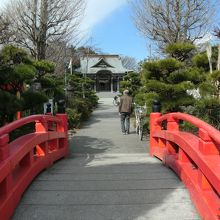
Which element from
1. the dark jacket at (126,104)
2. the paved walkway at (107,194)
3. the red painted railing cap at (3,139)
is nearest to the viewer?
the red painted railing cap at (3,139)

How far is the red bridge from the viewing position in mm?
3711

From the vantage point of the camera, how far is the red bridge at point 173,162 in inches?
146

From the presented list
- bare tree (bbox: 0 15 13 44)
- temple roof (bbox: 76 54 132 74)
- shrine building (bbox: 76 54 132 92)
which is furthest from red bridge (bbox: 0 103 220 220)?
shrine building (bbox: 76 54 132 92)

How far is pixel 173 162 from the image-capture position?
586cm

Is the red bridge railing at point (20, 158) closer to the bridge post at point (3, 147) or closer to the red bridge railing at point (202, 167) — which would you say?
the bridge post at point (3, 147)

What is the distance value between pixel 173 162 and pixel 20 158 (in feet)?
7.96

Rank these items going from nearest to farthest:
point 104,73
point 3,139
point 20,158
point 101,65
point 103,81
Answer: point 3,139, point 20,158, point 104,73, point 101,65, point 103,81

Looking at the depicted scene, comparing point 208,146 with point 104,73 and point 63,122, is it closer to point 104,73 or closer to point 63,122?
point 63,122

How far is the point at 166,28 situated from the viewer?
66.1 feet

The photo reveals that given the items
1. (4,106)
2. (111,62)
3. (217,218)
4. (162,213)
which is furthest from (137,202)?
(111,62)

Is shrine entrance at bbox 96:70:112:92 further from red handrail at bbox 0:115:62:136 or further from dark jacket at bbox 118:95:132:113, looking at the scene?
red handrail at bbox 0:115:62:136

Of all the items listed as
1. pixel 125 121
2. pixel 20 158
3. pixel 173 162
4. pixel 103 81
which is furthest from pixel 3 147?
pixel 103 81

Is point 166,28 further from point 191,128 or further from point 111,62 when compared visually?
point 111,62

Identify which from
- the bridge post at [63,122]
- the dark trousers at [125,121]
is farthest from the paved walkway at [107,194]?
the dark trousers at [125,121]
